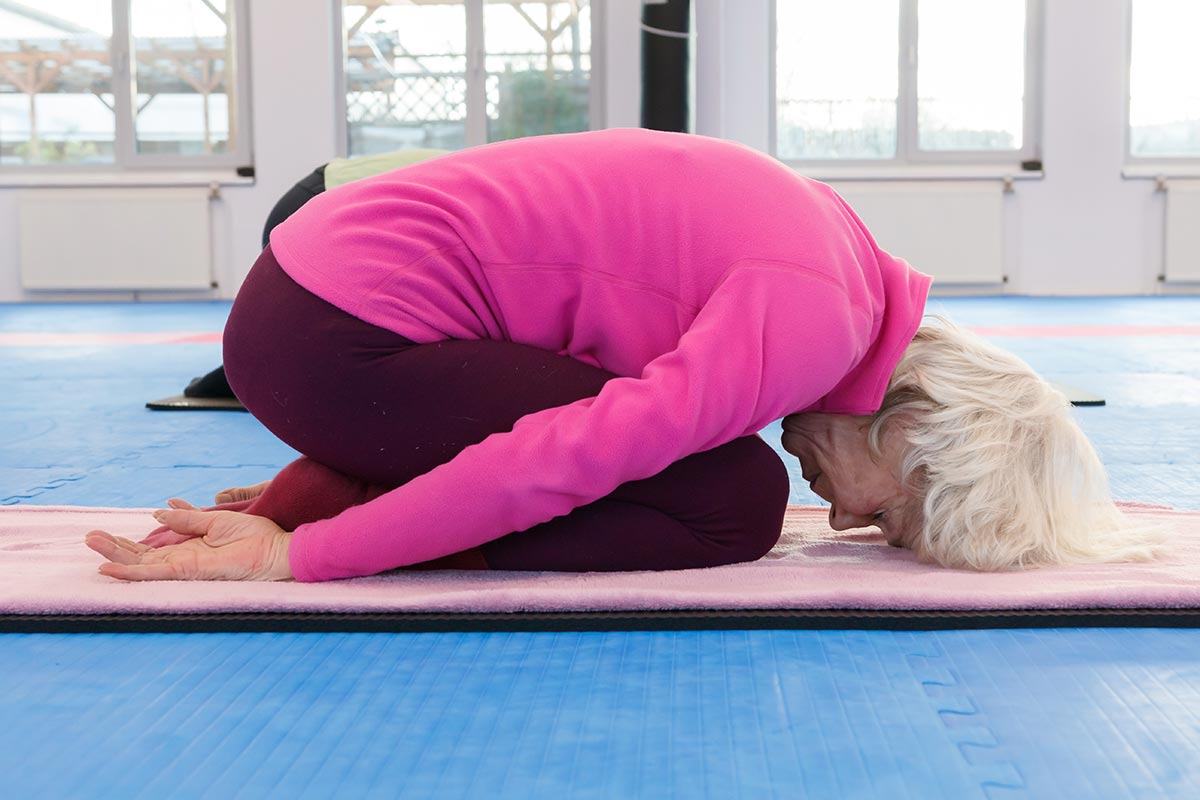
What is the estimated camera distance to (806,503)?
2371mm

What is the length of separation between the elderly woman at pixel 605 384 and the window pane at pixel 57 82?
7.94 meters

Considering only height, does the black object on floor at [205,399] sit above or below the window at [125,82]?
below

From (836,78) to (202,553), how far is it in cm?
773

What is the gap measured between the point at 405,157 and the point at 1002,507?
1979 mm

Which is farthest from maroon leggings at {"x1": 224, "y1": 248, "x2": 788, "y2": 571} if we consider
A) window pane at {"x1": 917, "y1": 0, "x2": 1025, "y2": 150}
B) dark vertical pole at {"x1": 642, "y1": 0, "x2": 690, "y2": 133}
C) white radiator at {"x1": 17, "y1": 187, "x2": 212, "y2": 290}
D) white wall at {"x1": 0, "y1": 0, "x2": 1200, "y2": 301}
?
window pane at {"x1": 917, "y1": 0, "x2": 1025, "y2": 150}

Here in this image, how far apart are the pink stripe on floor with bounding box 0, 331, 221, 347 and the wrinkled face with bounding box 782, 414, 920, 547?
4513mm

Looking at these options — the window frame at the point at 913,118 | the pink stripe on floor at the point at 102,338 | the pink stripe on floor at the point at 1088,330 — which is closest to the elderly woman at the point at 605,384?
the pink stripe on floor at the point at 1088,330

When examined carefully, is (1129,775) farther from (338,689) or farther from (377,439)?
(377,439)

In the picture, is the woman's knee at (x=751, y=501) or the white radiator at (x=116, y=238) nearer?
the woman's knee at (x=751, y=501)

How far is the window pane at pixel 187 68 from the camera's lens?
863 cm

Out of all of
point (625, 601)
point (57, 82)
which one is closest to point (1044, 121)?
point (57, 82)

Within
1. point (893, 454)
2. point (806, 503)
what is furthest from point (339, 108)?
point (893, 454)

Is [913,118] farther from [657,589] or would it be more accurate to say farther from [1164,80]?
[657,589]

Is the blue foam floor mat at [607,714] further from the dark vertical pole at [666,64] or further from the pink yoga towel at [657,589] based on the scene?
the dark vertical pole at [666,64]
